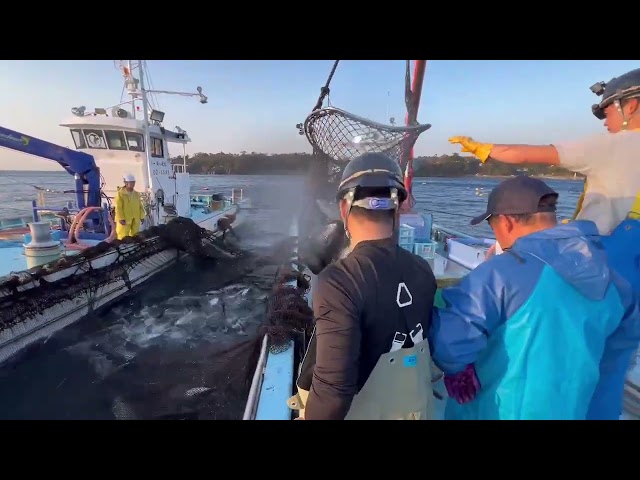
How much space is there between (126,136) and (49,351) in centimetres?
795

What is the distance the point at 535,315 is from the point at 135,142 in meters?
13.1

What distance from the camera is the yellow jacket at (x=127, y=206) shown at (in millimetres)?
8859

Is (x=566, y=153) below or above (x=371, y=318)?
above

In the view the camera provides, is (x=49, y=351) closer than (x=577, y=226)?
No

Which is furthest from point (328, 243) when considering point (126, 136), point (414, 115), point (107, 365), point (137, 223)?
point (126, 136)

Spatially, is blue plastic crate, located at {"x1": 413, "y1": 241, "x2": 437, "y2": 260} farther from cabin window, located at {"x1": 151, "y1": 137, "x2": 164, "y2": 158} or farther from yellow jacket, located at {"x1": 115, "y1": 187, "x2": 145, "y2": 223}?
cabin window, located at {"x1": 151, "y1": 137, "x2": 164, "y2": 158}

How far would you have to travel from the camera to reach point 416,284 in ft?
5.04

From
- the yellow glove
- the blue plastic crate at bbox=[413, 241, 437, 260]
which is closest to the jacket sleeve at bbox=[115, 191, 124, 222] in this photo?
the blue plastic crate at bbox=[413, 241, 437, 260]

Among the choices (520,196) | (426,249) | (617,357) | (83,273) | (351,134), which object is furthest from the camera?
(83,273)

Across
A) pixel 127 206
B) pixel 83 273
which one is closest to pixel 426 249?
pixel 83 273

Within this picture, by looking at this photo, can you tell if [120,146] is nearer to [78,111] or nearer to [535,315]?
[78,111]

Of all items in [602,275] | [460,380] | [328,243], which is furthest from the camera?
[328,243]

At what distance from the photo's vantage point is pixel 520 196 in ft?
5.44

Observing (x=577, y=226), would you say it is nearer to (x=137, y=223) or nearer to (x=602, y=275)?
(x=602, y=275)
